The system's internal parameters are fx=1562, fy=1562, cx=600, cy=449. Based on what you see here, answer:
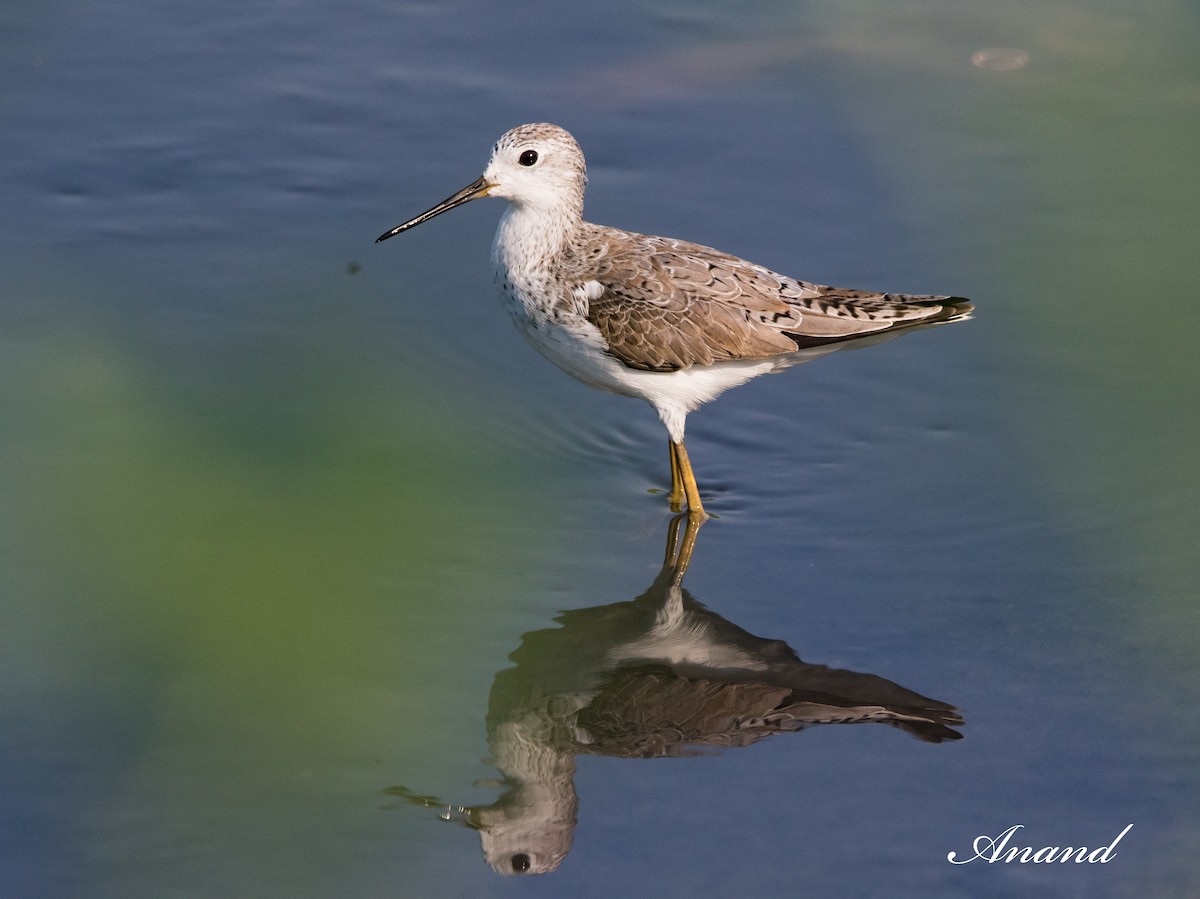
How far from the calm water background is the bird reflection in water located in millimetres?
110

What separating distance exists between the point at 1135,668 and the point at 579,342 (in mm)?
2991

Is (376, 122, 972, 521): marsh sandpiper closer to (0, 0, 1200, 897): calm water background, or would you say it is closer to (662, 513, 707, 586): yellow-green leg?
(662, 513, 707, 586): yellow-green leg

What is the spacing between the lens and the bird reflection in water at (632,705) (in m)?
5.86

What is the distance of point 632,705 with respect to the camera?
6441 mm

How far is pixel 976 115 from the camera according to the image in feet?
36.5

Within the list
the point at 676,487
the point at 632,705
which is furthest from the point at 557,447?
the point at 632,705

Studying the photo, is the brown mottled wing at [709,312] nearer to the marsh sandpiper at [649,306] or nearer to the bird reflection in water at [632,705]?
the marsh sandpiper at [649,306]

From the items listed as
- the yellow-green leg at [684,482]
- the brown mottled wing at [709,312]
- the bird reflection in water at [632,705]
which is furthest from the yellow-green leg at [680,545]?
the brown mottled wing at [709,312]

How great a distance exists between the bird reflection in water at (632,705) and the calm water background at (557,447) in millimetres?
110

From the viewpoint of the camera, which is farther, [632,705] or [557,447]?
[557,447]

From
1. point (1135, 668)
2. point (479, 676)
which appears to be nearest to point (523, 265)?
point (479, 676)

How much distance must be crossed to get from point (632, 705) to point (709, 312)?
7.29 feet

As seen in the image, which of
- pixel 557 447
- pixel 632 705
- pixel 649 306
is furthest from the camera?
pixel 557 447

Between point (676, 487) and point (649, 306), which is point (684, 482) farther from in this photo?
point (649, 306)
